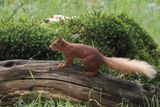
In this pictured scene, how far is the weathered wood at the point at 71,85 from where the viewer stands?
4.87 metres

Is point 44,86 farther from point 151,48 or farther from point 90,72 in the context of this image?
point 151,48

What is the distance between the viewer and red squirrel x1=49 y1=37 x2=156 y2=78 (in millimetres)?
4781

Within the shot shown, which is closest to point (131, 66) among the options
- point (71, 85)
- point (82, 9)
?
point (71, 85)

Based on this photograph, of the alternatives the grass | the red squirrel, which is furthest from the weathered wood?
the grass

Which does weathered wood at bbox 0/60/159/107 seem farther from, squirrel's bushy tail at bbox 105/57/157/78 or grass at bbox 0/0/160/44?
grass at bbox 0/0/160/44

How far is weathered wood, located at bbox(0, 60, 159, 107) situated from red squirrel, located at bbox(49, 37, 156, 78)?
0.09 m

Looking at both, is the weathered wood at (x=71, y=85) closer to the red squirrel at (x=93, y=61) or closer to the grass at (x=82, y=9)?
the red squirrel at (x=93, y=61)

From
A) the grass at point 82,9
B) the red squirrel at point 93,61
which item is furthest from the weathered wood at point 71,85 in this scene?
the grass at point 82,9

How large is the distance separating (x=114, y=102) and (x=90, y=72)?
1.04 feet

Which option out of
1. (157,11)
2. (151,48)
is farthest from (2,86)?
(157,11)

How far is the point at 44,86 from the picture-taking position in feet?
16.3

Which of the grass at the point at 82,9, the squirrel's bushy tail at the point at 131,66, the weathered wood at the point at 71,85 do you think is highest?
the grass at the point at 82,9

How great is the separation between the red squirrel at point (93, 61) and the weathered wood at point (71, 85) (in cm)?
9

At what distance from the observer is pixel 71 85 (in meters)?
A: 4.89
